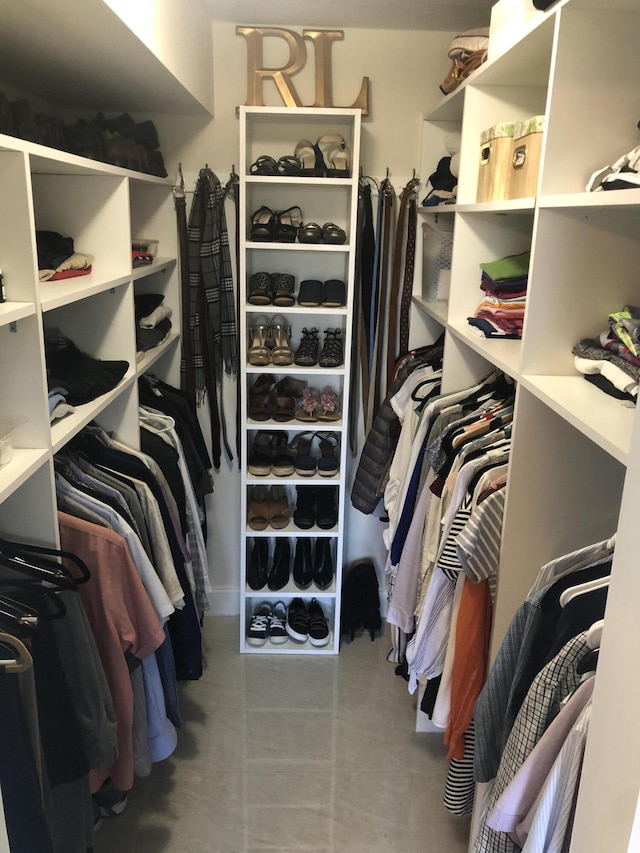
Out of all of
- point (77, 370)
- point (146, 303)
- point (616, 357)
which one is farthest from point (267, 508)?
point (616, 357)

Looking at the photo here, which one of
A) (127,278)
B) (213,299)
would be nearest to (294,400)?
(213,299)

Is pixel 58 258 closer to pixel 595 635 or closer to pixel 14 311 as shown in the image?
pixel 14 311

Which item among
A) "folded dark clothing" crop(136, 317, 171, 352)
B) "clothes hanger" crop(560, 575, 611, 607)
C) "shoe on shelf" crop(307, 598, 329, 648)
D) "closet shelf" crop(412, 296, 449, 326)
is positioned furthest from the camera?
"shoe on shelf" crop(307, 598, 329, 648)

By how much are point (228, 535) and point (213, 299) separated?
1059mm

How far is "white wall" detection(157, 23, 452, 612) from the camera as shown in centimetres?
253

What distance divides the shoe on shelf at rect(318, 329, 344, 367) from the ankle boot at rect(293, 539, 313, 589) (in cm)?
85

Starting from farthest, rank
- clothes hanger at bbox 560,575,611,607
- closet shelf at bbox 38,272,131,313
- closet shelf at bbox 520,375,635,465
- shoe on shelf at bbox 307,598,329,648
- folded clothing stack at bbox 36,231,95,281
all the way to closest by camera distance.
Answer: shoe on shelf at bbox 307,598,329,648
folded clothing stack at bbox 36,231,95,281
closet shelf at bbox 38,272,131,313
clothes hanger at bbox 560,575,611,607
closet shelf at bbox 520,375,635,465

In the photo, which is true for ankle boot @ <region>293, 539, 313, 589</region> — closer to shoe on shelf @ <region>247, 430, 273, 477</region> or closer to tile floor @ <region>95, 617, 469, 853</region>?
tile floor @ <region>95, 617, 469, 853</region>

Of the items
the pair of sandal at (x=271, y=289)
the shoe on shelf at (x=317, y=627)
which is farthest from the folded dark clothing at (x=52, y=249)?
the shoe on shelf at (x=317, y=627)

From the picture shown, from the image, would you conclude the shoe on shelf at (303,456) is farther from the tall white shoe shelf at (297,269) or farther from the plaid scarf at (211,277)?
the plaid scarf at (211,277)

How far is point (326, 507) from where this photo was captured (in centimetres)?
285

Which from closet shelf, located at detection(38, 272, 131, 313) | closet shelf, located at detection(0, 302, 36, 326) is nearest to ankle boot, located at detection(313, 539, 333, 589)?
closet shelf, located at detection(38, 272, 131, 313)

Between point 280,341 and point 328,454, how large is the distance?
0.50 meters

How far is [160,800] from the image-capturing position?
2.11m
